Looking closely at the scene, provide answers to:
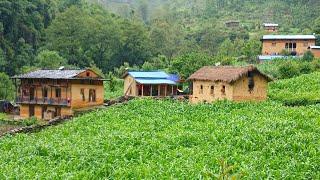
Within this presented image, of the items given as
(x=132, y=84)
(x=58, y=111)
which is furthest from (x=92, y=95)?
(x=132, y=84)

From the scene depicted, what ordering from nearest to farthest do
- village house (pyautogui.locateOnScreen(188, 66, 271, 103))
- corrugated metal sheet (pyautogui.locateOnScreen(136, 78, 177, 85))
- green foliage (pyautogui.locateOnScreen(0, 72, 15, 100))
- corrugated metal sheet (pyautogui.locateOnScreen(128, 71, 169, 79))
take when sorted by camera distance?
village house (pyautogui.locateOnScreen(188, 66, 271, 103)) < corrugated metal sheet (pyautogui.locateOnScreen(136, 78, 177, 85)) < corrugated metal sheet (pyautogui.locateOnScreen(128, 71, 169, 79)) < green foliage (pyautogui.locateOnScreen(0, 72, 15, 100))

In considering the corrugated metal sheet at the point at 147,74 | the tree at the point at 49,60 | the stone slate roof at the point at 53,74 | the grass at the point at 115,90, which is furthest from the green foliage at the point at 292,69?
the tree at the point at 49,60

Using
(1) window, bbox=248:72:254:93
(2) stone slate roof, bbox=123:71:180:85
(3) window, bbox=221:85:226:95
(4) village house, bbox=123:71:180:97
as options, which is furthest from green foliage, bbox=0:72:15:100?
(1) window, bbox=248:72:254:93

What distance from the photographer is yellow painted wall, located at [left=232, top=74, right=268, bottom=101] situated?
4131 centimetres

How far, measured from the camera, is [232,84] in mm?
40781

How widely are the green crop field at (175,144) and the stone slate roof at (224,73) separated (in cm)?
230

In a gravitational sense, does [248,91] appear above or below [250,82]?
below

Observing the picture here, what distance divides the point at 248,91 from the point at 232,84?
6.34ft

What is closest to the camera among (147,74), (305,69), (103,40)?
(147,74)

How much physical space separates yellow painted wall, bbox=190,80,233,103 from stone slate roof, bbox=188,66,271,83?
0.42m

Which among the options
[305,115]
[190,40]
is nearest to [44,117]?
[305,115]

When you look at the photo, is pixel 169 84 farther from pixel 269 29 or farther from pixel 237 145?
pixel 269 29

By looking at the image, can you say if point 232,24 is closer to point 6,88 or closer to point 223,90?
point 6,88

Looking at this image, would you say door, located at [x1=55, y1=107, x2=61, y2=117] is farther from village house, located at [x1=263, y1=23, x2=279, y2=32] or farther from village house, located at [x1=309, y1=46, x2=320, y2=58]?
village house, located at [x1=263, y1=23, x2=279, y2=32]
